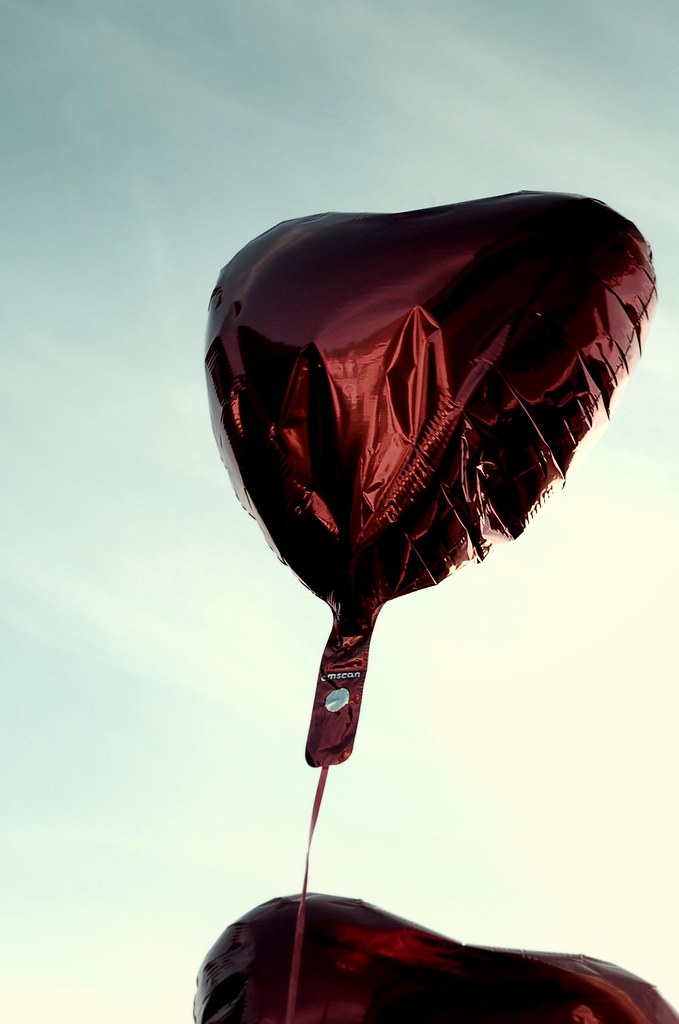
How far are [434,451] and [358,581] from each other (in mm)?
388

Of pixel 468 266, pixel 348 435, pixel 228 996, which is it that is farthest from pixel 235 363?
pixel 228 996

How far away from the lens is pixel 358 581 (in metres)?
3.01

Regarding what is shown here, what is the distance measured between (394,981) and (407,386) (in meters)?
1.37

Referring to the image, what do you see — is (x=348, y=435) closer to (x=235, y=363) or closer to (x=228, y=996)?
(x=235, y=363)

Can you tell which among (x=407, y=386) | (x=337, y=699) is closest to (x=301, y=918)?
(x=337, y=699)

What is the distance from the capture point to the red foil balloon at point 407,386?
2875 mm

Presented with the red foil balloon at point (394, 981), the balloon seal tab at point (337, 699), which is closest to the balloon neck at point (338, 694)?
the balloon seal tab at point (337, 699)

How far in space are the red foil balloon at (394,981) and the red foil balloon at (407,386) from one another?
0.45 metres

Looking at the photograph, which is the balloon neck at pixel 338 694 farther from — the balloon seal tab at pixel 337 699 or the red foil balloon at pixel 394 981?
the red foil balloon at pixel 394 981

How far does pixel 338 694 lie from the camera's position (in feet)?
9.47

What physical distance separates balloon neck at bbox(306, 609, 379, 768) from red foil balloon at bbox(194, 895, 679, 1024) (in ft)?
1.44

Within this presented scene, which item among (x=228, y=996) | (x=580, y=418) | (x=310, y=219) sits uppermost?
(x=310, y=219)

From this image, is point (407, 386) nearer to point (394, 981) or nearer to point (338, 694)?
point (338, 694)

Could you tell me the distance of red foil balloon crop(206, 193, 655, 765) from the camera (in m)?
2.88
